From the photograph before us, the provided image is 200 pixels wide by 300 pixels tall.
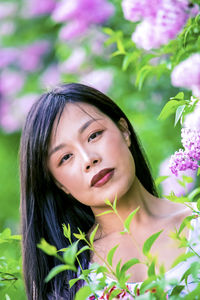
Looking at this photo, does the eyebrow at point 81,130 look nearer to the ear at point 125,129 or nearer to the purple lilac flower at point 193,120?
the ear at point 125,129

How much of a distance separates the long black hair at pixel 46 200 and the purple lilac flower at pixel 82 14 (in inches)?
77.8

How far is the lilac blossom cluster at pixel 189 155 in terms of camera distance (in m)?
1.17

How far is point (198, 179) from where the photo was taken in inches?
113

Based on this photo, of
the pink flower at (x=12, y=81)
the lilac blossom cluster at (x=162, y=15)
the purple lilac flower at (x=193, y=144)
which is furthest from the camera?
the pink flower at (x=12, y=81)

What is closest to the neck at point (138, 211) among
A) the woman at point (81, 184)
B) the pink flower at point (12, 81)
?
the woman at point (81, 184)

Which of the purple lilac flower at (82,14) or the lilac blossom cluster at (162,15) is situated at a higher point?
the purple lilac flower at (82,14)

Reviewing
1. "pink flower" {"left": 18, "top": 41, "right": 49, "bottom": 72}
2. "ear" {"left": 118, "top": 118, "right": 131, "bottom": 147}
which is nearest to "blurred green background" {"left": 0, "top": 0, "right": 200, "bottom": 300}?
"pink flower" {"left": 18, "top": 41, "right": 49, "bottom": 72}

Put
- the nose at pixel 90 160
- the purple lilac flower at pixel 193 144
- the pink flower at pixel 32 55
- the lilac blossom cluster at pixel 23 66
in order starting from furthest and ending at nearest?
the pink flower at pixel 32 55, the lilac blossom cluster at pixel 23 66, the nose at pixel 90 160, the purple lilac flower at pixel 193 144

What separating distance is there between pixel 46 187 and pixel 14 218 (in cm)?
276

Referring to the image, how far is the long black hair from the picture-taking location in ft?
5.10

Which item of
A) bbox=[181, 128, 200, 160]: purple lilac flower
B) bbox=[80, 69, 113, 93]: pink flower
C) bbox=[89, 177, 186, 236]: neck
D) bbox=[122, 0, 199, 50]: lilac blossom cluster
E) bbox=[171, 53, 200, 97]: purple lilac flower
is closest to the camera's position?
bbox=[171, 53, 200, 97]: purple lilac flower

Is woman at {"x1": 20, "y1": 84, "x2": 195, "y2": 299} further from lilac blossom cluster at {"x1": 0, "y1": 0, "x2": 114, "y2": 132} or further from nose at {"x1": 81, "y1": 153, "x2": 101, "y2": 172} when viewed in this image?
lilac blossom cluster at {"x1": 0, "y1": 0, "x2": 114, "y2": 132}

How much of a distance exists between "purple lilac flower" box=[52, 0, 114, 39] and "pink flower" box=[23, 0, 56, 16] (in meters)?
0.97

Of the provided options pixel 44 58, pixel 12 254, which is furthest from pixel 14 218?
pixel 44 58
